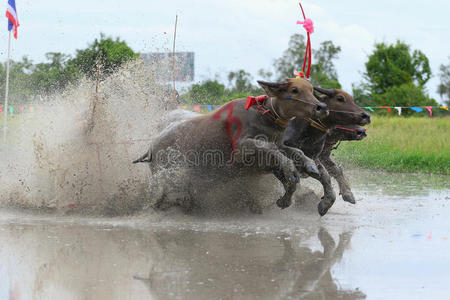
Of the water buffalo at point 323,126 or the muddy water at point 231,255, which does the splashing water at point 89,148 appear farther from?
the water buffalo at point 323,126

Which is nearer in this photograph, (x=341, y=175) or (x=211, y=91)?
(x=341, y=175)

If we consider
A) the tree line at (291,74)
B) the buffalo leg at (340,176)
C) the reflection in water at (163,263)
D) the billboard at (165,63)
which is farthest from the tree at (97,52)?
the reflection in water at (163,263)

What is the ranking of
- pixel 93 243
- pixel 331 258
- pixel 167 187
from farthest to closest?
pixel 167 187, pixel 93 243, pixel 331 258

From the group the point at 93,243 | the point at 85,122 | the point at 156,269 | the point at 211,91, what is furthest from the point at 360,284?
the point at 211,91

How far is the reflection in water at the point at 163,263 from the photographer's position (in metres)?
4.28

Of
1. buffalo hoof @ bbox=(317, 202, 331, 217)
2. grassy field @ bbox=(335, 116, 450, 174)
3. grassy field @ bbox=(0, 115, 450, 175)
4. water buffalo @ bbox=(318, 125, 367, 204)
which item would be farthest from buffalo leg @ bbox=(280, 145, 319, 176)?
grassy field @ bbox=(335, 116, 450, 174)

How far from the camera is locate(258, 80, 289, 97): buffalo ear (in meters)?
7.00

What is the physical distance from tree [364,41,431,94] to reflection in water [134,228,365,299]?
87.7 feet

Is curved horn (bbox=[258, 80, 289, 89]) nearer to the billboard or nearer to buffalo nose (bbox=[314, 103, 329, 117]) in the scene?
buffalo nose (bbox=[314, 103, 329, 117])

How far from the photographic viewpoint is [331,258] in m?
5.39

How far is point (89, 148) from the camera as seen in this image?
8.59 m

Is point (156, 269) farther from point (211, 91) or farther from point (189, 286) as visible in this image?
point (211, 91)

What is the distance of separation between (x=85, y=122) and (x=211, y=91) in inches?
773

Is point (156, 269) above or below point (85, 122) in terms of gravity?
below
